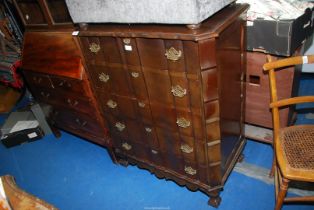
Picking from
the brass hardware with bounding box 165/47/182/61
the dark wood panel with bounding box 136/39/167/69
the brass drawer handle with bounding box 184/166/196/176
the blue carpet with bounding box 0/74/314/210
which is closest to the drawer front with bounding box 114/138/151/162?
the blue carpet with bounding box 0/74/314/210

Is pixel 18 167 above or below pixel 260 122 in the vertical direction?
below

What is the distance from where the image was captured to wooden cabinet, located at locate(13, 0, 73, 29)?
2270 millimetres

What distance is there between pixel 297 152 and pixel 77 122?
2101mm

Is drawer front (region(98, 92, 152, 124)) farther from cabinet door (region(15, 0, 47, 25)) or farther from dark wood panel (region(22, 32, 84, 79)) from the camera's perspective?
cabinet door (region(15, 0, 47, 25))

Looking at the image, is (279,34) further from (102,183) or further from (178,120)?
(102,183)

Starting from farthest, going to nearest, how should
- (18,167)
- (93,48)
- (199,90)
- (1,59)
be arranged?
(1,59) → (18,167) → (93,48) → (199,90)

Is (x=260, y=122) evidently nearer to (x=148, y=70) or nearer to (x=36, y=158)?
(x=148, y=70)

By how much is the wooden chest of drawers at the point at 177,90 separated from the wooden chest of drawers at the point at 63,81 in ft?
0.50

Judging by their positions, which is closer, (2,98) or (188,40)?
(188,40)

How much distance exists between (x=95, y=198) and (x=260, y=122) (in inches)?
68.5

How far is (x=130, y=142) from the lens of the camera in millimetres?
2359

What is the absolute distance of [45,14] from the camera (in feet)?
7.51

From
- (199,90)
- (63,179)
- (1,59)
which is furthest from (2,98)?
(199,90)

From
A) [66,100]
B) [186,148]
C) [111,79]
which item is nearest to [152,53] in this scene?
[111,79]
